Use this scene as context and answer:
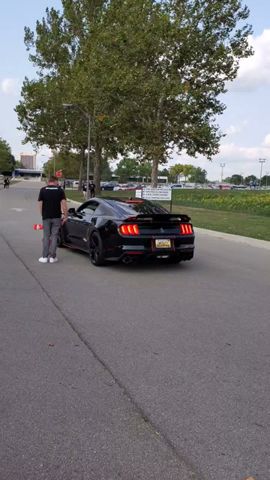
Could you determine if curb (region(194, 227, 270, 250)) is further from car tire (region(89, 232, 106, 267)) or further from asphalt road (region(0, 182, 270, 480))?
asphalt road (region(0, 182, 270, 480))

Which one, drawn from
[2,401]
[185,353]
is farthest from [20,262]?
[2,401]

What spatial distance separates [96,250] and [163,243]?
1.40 metres

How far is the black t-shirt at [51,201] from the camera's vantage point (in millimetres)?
10359

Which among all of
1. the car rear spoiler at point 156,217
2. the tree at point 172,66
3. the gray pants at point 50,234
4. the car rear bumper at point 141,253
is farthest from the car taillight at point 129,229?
the tree at point 172,66

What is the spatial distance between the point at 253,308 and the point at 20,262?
199 inches

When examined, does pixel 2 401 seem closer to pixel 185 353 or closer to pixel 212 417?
pixel 212 417

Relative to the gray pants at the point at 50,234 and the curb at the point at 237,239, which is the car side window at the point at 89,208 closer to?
the gray pants at the point at 50,234

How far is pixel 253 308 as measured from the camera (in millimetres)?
7031

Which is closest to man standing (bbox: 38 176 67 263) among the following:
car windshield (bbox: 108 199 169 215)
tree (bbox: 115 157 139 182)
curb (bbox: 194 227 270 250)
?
car windshield (bbox: 108 199 169 215)

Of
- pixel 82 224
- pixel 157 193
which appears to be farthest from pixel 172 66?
pixel 82 224

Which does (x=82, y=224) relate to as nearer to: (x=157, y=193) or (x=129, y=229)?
(x=129, y=229)

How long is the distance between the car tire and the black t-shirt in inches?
34.7

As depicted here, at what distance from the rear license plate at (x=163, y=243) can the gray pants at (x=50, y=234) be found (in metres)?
2.14

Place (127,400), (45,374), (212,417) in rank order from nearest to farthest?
(212,417) → (127,400) → (45,374)
